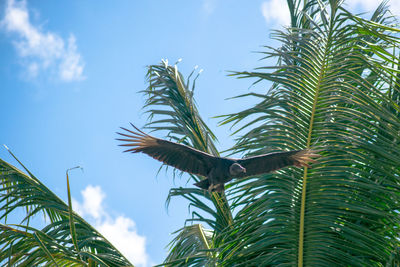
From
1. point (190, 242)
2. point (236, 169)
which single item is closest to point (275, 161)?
point (236, 169)

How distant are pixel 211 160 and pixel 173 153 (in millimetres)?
372

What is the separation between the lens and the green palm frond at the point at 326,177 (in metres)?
3.90

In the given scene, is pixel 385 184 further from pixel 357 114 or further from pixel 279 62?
pixel 279 62

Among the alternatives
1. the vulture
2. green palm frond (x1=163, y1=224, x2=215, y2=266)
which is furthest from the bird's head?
green palm frond (x1=163, y1=224, x2=215, y2=266)

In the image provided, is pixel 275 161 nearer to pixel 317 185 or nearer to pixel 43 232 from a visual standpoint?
pixel 317 185

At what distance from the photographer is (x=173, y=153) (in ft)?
15.1

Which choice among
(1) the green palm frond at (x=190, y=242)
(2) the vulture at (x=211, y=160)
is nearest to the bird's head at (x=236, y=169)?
(2) the vulture at (x=211, y=160)

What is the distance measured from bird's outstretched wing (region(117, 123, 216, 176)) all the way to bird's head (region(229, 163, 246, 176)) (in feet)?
1.02

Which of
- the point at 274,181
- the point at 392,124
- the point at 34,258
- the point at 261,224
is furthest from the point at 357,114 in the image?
the point at 34,258

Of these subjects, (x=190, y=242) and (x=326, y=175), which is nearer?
(x=326, y=175)

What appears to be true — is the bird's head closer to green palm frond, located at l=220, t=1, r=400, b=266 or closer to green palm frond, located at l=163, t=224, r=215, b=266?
green palm frond, located at l=220, t=1, r=400, b=266

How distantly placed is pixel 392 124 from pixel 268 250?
56.7 inches

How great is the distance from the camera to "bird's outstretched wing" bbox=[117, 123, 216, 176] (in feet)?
14.3

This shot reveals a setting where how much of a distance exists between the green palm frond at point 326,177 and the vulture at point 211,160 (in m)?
0.19
